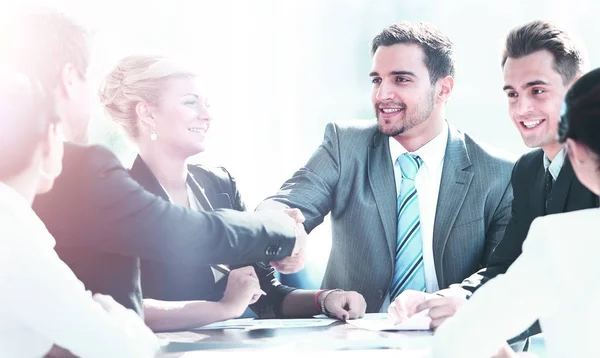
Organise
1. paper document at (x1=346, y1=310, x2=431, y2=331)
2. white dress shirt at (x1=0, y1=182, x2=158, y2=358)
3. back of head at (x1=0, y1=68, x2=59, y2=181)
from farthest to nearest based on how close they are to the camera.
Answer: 1. paper document at (x1=346, y1=310, x2=431, y2=331)
2. back of head at (x1=0, y1=68, x2=59, y2=181)
3. white dress shirt at (x1=0, y1=182, x2=158, y2=358)

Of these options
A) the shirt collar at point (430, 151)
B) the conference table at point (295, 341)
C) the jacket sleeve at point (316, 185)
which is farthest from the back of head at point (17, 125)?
the shirt collar at point (430, 151)

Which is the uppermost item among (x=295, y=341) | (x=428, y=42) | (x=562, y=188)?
(x=428, y=42)

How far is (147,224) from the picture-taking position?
1854 mm

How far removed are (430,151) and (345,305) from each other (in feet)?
2.45

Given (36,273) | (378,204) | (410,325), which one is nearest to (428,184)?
(378,204)

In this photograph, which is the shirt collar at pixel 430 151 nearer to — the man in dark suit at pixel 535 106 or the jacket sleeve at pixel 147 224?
the man in dark suit at pixel 535 106

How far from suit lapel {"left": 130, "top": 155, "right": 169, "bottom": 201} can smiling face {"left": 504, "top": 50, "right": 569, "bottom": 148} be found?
116 centimetres

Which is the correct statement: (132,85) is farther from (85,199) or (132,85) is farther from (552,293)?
(552,293)

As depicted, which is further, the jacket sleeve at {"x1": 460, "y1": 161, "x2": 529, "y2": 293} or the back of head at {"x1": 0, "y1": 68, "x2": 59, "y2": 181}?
the jacket sleeve at {"x1": 460, "y1": 161, "x2": 529, "y2": 293}

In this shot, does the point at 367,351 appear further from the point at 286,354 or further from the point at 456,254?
the point at 456,254

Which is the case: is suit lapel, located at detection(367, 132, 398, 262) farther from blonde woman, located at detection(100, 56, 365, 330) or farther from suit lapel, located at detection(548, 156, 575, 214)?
suit lapel, located at detection(548, 156, 575, 214)

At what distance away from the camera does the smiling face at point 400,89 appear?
2.79m

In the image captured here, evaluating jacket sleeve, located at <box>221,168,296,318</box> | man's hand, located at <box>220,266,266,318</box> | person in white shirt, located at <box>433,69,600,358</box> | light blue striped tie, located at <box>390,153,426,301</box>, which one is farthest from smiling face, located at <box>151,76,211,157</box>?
person in white shirt, located at <box>433,69,600,358</box>

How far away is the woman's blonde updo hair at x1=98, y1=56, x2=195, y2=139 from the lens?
2316mm
